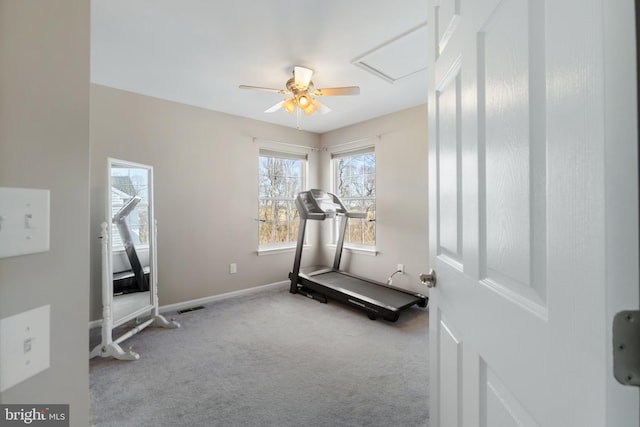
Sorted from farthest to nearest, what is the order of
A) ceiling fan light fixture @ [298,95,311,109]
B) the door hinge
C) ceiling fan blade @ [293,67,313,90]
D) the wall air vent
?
1. ceiling fan light fixture @ [298,95,311,109]
2. ceiling fan blade @ [293,67,313,90]
3. the wall air vent
4. the door hinge

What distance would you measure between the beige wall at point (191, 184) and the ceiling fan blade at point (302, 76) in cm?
166

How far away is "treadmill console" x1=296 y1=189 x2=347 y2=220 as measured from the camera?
3793 millimetres

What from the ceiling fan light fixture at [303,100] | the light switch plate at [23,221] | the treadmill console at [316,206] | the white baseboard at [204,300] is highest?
the ceiling fan light fixture at [303,100]

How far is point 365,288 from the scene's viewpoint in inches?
142

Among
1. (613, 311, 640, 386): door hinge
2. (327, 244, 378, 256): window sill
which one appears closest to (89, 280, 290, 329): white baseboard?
(327, 244, 378, 256): window sill

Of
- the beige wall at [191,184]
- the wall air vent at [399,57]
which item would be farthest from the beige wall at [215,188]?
the wall air vent at [399,57]

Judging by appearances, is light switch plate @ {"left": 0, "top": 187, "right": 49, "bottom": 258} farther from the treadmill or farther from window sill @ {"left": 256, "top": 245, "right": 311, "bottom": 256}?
window sill @ {"left": 256, "top": 245, "right": 311, "bottom": 256}

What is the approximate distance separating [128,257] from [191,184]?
3.70 feet

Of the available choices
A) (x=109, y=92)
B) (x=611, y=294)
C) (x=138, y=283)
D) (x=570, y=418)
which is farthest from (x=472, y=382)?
(x=109, y=92)

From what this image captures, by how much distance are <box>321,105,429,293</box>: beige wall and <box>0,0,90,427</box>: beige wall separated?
3408mm

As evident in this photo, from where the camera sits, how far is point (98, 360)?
2.29 m

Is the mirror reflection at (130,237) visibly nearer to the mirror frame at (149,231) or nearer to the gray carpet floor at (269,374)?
the mirror frame at (149,231)

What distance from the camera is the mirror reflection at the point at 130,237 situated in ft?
8.57

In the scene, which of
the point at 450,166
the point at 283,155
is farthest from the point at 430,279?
the point at 283,155
